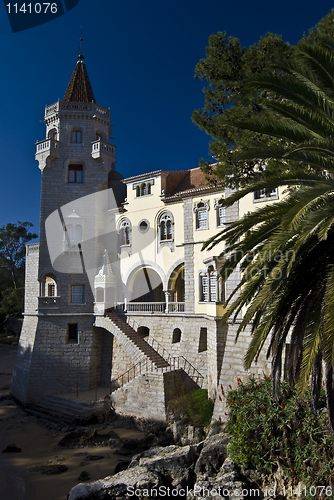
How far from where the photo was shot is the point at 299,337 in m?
8.09

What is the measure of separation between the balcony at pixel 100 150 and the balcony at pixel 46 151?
2893 mm

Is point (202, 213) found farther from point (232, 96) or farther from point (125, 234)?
point (232, 96)

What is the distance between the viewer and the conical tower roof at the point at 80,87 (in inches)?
1219

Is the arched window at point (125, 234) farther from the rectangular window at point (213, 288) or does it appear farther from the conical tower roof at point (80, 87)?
the conical tower roof at point (80, 87)

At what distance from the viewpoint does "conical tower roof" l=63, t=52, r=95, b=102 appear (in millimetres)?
30969

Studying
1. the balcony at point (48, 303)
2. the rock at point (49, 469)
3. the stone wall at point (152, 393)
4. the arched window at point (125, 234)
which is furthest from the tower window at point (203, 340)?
the balcony at point (48, 303)

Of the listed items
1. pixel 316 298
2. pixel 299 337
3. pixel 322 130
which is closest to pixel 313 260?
pixel 316 298

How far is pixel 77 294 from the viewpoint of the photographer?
92.9 ft

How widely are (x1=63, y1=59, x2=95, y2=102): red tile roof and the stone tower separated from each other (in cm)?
11

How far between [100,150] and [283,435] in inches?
952

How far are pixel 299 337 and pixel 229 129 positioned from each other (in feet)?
30.3

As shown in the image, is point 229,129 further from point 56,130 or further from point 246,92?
point 56,130

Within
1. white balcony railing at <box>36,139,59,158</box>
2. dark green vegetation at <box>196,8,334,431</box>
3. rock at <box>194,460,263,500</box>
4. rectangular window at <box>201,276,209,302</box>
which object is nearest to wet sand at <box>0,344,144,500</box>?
rock at <box>194,460,263,500</box>

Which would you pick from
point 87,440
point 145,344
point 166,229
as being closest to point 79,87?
point 166,229
